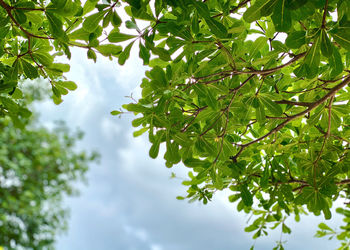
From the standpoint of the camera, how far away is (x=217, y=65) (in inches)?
54.7

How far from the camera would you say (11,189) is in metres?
7.18

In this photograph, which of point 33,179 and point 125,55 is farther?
point 33,179

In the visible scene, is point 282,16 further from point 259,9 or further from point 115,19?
point 115,19

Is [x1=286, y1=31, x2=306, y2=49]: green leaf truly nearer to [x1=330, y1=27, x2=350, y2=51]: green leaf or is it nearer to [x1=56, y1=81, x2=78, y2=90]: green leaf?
[x1=330, y1=27, x2=350, y2=51]: green leaf

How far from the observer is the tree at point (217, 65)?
1117 mm

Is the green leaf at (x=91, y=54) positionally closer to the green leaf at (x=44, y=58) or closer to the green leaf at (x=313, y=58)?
the green leaf at (x=44, y=58)

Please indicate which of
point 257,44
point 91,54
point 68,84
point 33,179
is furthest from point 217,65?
point 33,179

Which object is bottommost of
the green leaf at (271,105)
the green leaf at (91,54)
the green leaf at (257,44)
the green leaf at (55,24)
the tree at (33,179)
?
the green leaf at (55,24)

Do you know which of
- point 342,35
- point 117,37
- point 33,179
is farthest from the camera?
point 33,179

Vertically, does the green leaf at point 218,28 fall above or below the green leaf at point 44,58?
below

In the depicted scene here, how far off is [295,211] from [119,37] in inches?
95.1

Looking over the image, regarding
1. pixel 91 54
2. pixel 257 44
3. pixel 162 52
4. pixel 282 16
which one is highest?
pixel 257 44

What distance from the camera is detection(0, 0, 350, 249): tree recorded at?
44.0 inches

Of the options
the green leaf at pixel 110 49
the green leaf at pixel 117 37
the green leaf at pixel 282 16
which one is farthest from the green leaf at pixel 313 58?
the green leaf at pixel 110 49
